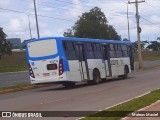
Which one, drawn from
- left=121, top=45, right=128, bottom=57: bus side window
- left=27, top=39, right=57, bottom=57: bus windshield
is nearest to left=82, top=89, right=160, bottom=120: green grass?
left=27, top=39, right=57, bottom=57: bus windshield

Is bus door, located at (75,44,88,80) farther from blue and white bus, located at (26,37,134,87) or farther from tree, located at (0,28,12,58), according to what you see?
tree, located at (0,28,12,58)

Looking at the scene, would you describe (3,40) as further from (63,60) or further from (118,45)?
(63,60)

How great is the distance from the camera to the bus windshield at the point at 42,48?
23.5 m

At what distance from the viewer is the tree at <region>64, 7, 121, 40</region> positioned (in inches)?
4091

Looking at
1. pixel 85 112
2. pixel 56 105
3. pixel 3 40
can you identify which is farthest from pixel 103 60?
pixel 3 40

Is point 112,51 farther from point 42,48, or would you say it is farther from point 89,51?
point 42,48

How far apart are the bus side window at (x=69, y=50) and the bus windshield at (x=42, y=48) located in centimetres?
65

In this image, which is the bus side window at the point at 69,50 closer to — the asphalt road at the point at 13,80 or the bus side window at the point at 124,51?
the asphalt road at the point at 13,80

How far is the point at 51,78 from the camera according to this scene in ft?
77.4

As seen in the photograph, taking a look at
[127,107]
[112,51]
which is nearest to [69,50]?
[112,51]

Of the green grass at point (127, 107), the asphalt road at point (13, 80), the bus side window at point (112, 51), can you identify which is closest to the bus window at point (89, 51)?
the bus side window at point (112, 51)

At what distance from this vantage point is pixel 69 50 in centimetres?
2412

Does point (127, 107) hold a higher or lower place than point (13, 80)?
higher

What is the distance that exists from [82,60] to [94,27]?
7958cm
